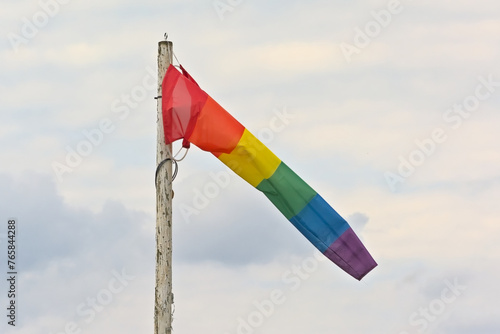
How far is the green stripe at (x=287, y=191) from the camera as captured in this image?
13289 mm

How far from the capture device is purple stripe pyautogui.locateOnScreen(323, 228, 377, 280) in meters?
Answer: 13.6

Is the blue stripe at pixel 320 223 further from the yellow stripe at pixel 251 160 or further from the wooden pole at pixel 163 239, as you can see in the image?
the wooden pole at pixel 163 239

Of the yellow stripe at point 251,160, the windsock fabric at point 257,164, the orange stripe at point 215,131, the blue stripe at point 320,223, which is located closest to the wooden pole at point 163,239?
the windsock fabric at point 257,164

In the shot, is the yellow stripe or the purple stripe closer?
the yellow stripe

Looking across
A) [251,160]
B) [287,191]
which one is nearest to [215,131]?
[251,160]

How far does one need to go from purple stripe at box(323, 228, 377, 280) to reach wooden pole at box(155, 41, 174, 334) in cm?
291

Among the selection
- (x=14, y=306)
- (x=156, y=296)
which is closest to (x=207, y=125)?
(x=156, y=296)

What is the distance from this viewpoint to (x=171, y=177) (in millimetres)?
12773

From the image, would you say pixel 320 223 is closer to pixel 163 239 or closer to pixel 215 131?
pixel 215 131

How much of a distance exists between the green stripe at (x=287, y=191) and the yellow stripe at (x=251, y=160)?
13 cm

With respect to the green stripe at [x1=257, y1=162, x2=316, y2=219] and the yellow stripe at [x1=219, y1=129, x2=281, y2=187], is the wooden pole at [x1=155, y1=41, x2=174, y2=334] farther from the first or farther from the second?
the green stripe at [x1=257, y1=162, x2=316, y2=219]

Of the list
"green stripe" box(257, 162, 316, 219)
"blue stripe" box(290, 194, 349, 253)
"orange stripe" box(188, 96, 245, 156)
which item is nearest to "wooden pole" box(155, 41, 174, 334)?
"orange stripe" box(188, 96, 245, 156)

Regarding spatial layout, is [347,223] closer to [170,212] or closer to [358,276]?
[358,276]

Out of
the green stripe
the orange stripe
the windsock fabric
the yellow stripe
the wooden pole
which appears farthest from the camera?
the green stripe
